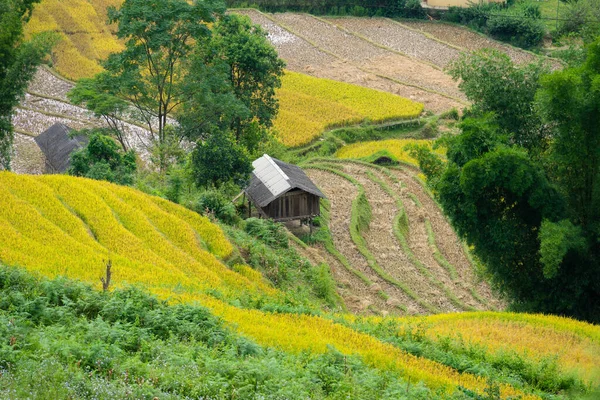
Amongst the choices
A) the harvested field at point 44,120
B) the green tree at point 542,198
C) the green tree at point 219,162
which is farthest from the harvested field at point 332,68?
the green tree at point 542,198

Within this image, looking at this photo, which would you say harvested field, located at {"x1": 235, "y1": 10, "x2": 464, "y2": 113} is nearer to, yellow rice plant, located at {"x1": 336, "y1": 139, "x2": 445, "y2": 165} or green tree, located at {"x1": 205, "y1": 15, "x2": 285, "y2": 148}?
yellow rice plant, located at {"x1": 336, "y1": 139, "x2": 445, "y2": 165}

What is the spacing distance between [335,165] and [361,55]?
753 inches

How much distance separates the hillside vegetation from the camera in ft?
34.5

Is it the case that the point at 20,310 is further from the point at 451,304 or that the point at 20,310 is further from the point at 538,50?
the point at 538,50

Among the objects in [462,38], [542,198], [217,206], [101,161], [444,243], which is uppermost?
[462,38]

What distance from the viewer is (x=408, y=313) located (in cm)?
2184

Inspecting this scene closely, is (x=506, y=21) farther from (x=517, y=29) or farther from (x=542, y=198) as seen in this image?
(x=542, y=198)

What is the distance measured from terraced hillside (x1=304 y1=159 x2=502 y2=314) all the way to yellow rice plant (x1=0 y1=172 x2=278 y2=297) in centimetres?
525

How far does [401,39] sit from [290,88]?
41.8 feet

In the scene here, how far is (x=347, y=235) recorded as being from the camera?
27.4 m

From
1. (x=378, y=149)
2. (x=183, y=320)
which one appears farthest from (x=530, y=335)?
(x=378, y=149)

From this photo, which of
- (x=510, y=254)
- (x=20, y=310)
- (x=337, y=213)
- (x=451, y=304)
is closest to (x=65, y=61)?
(x=337, y=213)

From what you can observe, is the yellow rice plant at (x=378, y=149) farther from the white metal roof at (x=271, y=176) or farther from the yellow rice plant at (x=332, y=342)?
the yellow rice plant at (x=332, y=342)

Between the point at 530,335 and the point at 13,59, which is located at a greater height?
the point at 13,59
